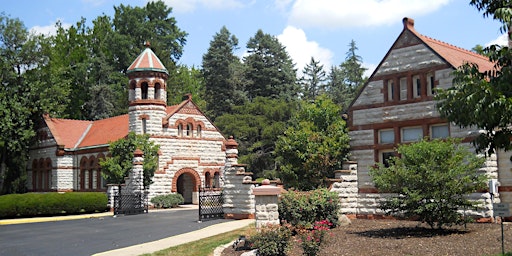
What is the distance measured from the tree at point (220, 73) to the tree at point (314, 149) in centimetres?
3408

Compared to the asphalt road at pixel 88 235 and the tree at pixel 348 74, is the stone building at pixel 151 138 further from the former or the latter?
the tree at pixel 348 74

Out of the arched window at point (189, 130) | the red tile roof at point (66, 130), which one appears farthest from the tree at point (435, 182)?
the red tile roof at point (66, 130)

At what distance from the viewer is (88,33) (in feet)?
210

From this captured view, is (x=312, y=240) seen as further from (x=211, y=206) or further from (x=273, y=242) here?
(x=211, y=206)

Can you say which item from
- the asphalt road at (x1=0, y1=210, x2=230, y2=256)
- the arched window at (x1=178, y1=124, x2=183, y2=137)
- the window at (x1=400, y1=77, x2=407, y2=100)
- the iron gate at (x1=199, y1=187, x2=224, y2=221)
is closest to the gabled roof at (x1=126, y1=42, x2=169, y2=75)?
the arched window at (x1=178, y1=124, x2=183, y2=137)

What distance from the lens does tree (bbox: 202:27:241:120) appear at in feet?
214

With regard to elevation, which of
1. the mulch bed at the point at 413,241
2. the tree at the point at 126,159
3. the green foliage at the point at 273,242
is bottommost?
the mulch bed at the point at 413,241

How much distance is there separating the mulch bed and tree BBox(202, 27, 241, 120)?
144 feet

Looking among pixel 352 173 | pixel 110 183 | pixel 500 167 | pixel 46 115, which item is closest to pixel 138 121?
pixel 110 183

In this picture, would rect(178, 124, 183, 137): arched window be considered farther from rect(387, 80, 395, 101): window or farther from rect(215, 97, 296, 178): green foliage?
rect(387, 80, 395, 101): window

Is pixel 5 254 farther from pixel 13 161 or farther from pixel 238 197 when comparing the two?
pixel 13 161

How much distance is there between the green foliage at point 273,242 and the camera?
12.5 meters

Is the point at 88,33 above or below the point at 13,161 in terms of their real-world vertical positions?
above

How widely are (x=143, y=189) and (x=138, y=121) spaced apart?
6.98m
